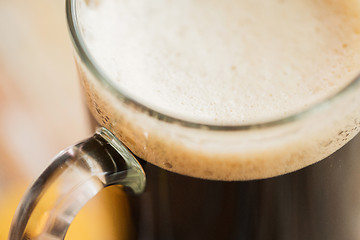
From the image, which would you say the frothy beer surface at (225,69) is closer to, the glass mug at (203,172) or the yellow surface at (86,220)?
the glass mug at (203,172)

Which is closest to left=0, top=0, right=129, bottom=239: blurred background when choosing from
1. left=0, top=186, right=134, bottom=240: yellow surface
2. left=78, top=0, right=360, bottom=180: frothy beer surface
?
left=0, top=186, right=134, bottom=240: yellow surface

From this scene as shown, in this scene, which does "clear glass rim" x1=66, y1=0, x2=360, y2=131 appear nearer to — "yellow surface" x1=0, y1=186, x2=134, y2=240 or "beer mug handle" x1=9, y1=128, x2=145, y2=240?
"beer mug handle" x1=9, y1=128, x2=145, y2=240

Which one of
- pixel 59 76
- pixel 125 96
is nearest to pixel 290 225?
pixel 125 96

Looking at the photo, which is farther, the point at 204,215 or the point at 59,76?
the point at 59,76

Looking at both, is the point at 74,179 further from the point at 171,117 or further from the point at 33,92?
the point at 33,92

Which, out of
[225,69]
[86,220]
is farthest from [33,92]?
[225,69]

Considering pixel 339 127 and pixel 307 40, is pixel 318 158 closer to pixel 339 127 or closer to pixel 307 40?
pixel 339 127

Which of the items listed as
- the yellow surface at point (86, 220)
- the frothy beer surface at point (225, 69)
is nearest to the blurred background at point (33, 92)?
the yellow surface at point (86, 220)
